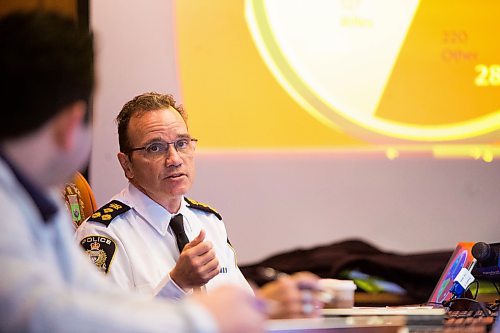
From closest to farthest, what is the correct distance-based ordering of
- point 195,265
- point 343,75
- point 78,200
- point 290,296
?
point 290,296
point 195,265
point 78,200
point 343,75

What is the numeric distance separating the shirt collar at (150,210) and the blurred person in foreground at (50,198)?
4.31 ft

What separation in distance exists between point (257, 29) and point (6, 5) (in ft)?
3.18

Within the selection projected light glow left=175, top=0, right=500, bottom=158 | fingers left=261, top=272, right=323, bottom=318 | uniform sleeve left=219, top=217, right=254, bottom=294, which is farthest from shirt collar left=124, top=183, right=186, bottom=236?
fingers left=261, top=272, right=323, bottom=318

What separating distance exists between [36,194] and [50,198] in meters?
0.02

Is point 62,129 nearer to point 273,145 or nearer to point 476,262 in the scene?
point 476,262

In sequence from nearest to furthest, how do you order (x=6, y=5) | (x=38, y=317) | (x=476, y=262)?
(x=38, y=317), (x=476, y=262), (x=6, y=5)

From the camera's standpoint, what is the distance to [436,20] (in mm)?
3629

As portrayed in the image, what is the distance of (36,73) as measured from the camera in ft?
3.27

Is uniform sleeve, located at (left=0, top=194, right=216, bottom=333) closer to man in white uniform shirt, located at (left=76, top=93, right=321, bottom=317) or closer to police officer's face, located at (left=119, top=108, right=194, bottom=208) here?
man in white uniform shirt, located at (left=76, top=93, right=321, bottom=317)

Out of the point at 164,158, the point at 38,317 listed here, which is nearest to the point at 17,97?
the point at 38,317

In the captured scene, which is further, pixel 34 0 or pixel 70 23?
pixel 34 0

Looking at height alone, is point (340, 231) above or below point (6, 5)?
below

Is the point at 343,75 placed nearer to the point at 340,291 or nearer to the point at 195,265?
the point at 195,265

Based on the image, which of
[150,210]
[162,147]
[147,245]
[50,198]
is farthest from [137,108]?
[50,198]
